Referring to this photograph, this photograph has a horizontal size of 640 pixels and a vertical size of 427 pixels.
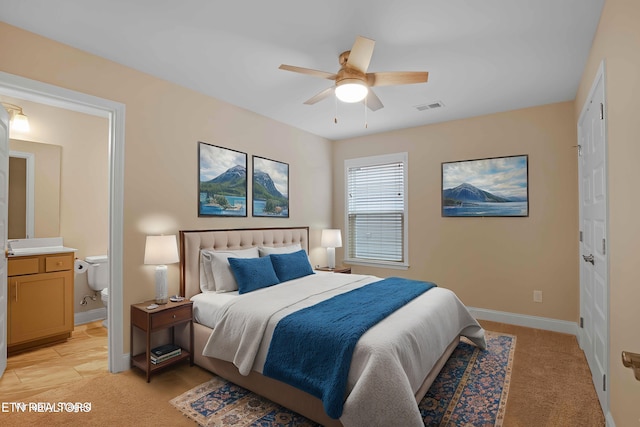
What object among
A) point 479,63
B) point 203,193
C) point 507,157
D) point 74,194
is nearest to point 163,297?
point 203,193

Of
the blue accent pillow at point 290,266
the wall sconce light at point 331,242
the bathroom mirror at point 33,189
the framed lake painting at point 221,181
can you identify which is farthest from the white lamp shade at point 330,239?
the bathroom mirror at point 33,189

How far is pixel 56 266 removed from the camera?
3.51m

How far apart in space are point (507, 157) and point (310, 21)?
3.11 meters

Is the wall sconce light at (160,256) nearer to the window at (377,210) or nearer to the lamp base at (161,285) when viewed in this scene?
the lamp base at (161,285)

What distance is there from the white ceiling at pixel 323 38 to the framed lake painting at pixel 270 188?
0.99 metres

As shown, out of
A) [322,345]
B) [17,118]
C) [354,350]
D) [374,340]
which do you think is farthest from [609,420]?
[17,118]

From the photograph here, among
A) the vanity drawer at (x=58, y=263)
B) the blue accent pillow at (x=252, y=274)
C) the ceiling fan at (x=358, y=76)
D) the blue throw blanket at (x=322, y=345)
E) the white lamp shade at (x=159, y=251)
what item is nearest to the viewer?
the blue throw blanket at (x=322, y=345)

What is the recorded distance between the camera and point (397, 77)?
2400 mm

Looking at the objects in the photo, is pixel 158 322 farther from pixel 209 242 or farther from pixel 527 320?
pixel 527 320

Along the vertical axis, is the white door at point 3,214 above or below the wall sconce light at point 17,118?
below

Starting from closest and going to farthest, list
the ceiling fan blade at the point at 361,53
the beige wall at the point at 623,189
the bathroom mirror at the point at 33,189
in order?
the beige wall at the point at 623,189, the ceiling fan blade at the point at 361,53, the bathroom mirror at the point at 33,189

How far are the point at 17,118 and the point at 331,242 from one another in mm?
4025

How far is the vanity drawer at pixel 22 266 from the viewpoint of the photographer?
3195mm

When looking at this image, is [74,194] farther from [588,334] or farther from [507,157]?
[588,334]
